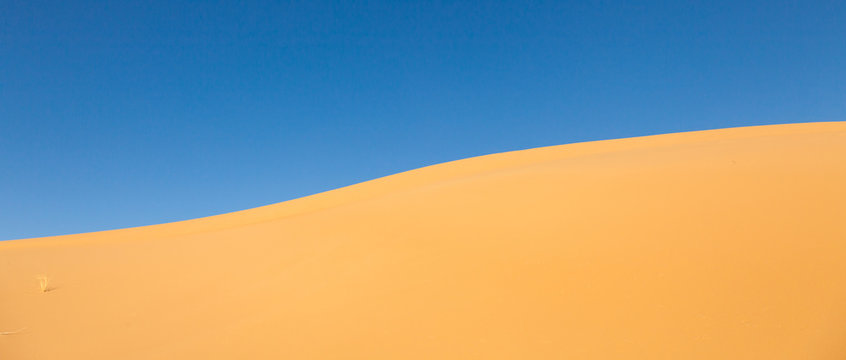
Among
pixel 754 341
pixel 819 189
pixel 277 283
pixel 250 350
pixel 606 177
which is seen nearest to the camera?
pixel 754 341

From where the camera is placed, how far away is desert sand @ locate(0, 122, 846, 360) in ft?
9.50

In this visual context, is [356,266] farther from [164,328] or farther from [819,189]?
[819,189]

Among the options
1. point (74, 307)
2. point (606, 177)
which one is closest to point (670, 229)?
point (606, 177)

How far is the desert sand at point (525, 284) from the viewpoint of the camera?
289cm

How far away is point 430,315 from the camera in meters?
3.53

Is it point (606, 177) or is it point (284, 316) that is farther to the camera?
point (606, 177)

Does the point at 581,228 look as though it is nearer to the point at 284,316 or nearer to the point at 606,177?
the point at 606,177

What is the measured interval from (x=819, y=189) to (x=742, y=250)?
1803mm

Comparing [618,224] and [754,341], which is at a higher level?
[618,224]

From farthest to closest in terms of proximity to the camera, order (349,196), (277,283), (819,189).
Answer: (349,196) < (277,283) < (819,189)

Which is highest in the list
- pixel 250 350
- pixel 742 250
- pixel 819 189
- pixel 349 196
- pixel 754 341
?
pixel 349 196

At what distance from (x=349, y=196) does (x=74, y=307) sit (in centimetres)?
850

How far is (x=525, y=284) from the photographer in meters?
3.72

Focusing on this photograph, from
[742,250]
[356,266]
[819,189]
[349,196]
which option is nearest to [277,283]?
[356,266]
